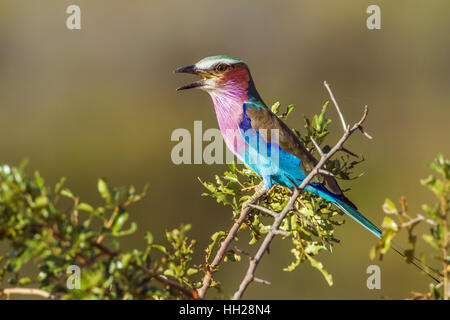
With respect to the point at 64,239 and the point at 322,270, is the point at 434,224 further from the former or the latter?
the point at 64,239

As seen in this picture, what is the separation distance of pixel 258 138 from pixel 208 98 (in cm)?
657

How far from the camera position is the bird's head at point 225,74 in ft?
13.3

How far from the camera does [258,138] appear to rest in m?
3.84

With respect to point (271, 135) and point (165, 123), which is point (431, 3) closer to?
point (165, 123)

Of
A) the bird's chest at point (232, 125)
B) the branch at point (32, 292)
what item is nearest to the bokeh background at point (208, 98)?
the bird's chest at point (232, 125)

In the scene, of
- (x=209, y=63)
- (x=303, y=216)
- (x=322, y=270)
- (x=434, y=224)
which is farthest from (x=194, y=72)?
(x=434, y=224)

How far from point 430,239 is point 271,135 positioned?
2.11 m

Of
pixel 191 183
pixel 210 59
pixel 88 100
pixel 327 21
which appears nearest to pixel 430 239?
pixel 210 59

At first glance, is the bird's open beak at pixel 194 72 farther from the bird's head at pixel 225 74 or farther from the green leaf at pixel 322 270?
the green leaf at pixel 322 270

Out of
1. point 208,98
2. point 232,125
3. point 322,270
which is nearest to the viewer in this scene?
point 322,270

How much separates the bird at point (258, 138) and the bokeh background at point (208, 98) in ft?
10.3

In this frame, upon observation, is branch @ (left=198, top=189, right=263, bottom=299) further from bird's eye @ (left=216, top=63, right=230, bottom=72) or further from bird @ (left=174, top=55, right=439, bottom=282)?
bird's eye @ (left=216, top=63, right=230, bottom=72)

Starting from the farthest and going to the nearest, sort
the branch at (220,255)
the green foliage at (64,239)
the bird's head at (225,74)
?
the bird's head at (225,74) < the branch at (220,255) < the green foliage at (64,239)

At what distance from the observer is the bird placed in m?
3.38
